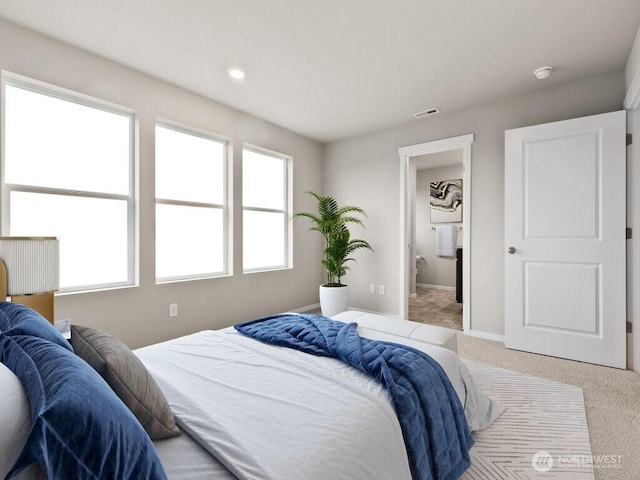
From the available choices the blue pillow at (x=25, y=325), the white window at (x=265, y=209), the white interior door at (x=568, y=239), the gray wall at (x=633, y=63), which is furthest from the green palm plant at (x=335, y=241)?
the blue pillow at (x=25, y=325)

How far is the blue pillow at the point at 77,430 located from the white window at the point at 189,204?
104 inches

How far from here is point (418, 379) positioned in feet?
4.23

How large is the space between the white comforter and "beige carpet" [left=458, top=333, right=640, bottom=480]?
2.86 ft

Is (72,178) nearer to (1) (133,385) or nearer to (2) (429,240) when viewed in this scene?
(1) (133,385)

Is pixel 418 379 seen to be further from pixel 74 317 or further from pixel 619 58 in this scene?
pixel 619 58

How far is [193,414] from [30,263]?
4.82ft

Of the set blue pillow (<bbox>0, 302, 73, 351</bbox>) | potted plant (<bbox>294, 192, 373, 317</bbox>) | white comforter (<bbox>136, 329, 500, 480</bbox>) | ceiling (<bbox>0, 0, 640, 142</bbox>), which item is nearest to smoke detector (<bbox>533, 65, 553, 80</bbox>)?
ceiling (<bbox>0, 0, 640, 142</bbox>)

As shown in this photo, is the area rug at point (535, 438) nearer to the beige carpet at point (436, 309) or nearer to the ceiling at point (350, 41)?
the beige carpet at point (436, 309)

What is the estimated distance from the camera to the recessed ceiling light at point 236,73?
2.86 metres

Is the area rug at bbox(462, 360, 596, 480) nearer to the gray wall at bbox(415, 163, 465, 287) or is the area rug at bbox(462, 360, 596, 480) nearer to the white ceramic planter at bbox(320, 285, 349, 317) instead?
the white ceramic planter at bbox(320, 285, 349, 317)

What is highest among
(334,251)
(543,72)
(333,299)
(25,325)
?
(543,72)

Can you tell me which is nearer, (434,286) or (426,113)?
(426,113)

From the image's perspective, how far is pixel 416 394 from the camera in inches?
49.2

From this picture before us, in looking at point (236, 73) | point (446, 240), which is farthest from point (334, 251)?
point (446, 240)
